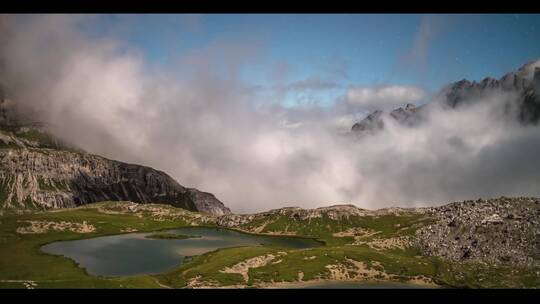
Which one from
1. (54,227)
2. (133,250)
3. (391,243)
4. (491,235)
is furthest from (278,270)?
(54,227)

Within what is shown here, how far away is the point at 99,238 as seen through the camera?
145250mm

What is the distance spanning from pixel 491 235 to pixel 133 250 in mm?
98282

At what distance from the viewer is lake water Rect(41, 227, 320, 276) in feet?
300

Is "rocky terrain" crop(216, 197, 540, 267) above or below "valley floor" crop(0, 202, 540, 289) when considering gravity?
above

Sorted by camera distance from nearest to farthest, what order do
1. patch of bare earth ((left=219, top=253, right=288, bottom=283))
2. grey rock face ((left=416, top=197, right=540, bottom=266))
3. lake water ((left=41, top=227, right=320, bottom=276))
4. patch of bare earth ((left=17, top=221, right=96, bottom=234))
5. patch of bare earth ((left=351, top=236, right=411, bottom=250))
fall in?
1. patch of bare earth ((left=219, top=253, right=288, bottom=283))
2. lake water ((left=41, top=227, right=320, bottom=276))
3. grey rock face ((left=416, top=197, right=540, bottom=266))
4. patch of bare earth ((left=351, top=236, right=411, bottom=250))
5. patch of bare earth ((left=17, top=221, right=96, bottom=234))

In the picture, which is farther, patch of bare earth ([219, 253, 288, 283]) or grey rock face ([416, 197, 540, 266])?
grey rock face ([416, 197, 540, 266])

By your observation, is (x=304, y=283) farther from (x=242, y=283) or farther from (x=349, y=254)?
(x=349, y=254)

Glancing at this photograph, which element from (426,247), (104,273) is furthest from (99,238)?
(426,247)

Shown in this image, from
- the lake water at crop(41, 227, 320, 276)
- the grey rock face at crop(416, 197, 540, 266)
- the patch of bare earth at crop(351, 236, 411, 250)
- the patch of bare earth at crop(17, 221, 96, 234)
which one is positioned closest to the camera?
the lake water at crop(41, 227, 320, 276)

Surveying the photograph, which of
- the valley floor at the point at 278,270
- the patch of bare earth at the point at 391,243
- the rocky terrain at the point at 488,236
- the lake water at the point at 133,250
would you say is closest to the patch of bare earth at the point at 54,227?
the valley floor at the point at 278,270

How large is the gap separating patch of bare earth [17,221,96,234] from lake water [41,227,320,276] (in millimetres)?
16898

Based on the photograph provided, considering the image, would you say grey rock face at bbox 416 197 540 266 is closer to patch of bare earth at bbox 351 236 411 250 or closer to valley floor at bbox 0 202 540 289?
patch of bare earth at bbox 351 236 411 250

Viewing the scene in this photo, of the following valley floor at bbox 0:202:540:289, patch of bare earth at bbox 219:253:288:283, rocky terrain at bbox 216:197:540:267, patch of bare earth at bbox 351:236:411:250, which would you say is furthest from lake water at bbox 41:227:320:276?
rocky terrain at bbox 216:197:540:267
